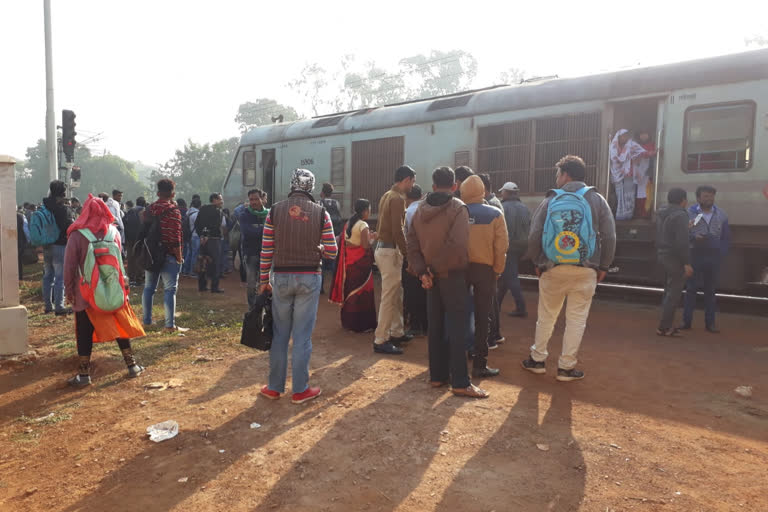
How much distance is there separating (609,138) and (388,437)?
691cm

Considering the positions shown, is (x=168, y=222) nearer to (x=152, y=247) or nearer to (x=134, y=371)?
(x=152, y=247)

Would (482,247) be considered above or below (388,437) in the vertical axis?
above

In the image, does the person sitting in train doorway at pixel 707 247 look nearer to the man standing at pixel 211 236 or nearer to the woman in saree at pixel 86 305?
the woman in saree at pixel 86 305

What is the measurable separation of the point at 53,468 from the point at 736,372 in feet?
19.6

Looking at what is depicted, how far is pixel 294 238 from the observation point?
14.1ft

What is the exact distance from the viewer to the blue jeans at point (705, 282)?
6926 mm

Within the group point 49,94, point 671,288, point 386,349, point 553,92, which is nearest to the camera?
point 386,349

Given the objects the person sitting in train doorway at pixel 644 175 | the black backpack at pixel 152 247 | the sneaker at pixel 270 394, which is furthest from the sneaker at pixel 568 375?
the black backpack at pixel 152 247

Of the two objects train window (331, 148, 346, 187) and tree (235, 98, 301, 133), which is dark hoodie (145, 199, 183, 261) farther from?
tree (235, 98, 301, 133)

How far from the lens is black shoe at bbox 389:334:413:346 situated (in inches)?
248

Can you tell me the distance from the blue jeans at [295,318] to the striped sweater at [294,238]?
9 cm

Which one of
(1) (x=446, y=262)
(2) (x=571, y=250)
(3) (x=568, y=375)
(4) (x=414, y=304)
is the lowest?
(3) (x=568, y=375)

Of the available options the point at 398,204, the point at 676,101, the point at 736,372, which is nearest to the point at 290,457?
the point at 398,204

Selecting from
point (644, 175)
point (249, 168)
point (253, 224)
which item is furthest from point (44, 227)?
point (644, 175)
